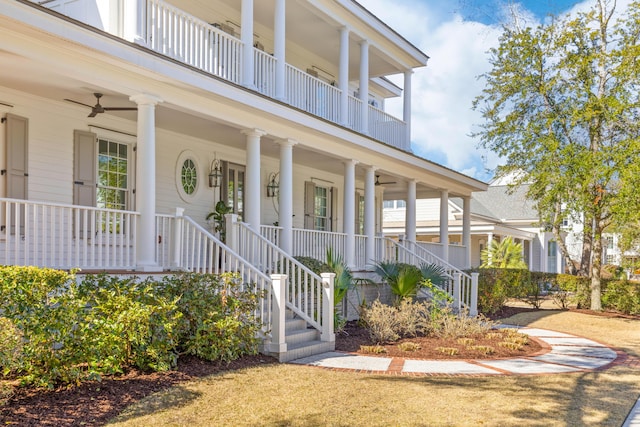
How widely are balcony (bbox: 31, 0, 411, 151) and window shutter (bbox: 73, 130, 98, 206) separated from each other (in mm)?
2183

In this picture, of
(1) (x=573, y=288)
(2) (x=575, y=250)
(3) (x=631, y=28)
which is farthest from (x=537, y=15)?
(2) (x=575, y=250)

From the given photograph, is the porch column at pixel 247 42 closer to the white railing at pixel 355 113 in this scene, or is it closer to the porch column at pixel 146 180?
the porch column at pixel 146 180

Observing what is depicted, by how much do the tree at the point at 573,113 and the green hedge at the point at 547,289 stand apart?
0.77m

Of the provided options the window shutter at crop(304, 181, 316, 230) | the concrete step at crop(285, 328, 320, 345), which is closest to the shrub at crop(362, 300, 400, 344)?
the concrete step at crop(285, 328, 320, 345)

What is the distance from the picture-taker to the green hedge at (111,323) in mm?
6246

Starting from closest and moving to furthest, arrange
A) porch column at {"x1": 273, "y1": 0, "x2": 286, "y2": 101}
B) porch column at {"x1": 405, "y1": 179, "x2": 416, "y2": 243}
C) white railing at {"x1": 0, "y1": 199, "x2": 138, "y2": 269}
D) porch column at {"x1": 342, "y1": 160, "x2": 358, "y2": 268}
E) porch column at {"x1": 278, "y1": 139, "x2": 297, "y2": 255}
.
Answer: white railing at {"x1": 0, "y1": 199, "x2": 138, "y2": 269} → porch column at {"x1": 273, "y1": 0, "x2": 286, "y2": 101} → porch column at {"x1": 278, "y1": 139, "x2": 297, "y2": 255} → porch column at {"x1": 342, "y1": 160, "x2": 358, "y2": 268} → porch column at {"x1": 405, "y1": 179, "x2": 416, "y2": 243}

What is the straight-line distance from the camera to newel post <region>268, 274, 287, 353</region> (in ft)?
29.3

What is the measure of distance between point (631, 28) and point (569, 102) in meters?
2.56

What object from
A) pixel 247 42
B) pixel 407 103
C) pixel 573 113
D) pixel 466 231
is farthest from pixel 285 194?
pixel 466 231

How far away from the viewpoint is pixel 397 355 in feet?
32.5

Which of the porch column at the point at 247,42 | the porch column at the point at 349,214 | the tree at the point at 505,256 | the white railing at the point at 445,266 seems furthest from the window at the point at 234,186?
the tree at the point at 505,256

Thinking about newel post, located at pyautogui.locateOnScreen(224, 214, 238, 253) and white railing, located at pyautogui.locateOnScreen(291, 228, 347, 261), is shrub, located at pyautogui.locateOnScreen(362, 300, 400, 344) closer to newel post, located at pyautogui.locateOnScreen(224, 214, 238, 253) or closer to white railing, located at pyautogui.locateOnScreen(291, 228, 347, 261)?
white railing, located at pyautogui.locateOnScreen(291, 228, 347, 261)

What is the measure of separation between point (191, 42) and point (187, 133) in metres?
2.86

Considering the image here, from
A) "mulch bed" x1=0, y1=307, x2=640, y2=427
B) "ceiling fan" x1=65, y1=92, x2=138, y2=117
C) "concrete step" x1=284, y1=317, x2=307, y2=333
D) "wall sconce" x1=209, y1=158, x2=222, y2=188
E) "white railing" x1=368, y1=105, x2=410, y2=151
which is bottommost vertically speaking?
"mulch bed" x1=0, y1=307, x2=640, y2=427
